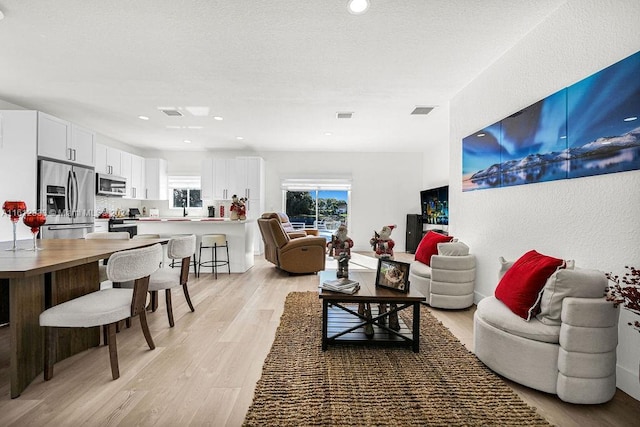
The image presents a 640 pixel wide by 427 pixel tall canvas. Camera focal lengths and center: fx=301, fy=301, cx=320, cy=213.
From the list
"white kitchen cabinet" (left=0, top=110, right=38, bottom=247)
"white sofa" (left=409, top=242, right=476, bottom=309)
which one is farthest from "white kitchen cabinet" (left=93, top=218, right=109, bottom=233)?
"white sofa" (left=409, top=242, right=476, bottom=309)

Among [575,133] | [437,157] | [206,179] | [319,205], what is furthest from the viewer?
[319,205]

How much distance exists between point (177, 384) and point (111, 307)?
0.66 metres

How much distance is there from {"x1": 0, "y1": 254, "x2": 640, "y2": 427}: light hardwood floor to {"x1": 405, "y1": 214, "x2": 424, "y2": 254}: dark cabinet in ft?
14.4

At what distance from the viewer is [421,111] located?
4723 millimetres

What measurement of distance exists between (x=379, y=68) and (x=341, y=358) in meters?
2.90

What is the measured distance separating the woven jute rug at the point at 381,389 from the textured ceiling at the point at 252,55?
265cm

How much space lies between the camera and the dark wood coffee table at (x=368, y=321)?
7.43 feet

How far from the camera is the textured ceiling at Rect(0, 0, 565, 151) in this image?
2.37 meters

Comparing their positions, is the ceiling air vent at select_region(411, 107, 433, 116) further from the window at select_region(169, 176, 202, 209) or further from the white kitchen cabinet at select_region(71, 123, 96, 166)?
the window at select_region(169, 176, 202, 209)

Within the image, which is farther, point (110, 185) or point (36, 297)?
point (110, 185)

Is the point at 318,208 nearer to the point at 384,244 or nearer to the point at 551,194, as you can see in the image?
the point at 384,244

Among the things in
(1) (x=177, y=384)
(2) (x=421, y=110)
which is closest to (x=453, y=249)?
(2) (x=421, y=110)

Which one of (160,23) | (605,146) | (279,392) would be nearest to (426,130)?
(605,146)

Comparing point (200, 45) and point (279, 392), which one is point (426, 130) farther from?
point (279, 392)
